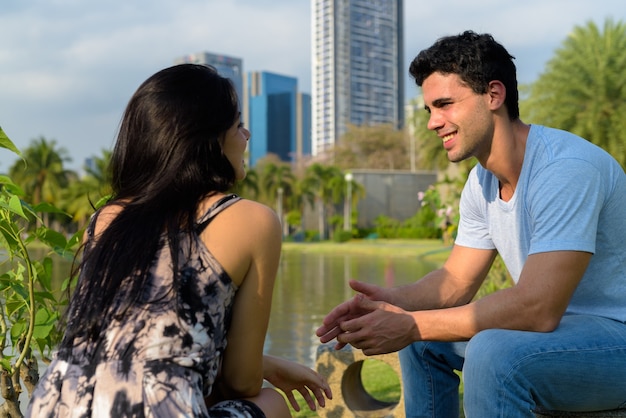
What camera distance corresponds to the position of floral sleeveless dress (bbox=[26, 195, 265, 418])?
125cm

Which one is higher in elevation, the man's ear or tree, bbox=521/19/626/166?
tree, bbox=521/19/626/166

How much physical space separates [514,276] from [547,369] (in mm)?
562

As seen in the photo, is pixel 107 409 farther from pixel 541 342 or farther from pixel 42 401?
pixel 541 342

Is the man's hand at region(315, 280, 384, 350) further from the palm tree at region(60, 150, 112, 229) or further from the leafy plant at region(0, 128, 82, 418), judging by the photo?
the palm tree at region(60, 150, 112, 229)

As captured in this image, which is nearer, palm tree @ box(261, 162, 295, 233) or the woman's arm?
the woman's arm

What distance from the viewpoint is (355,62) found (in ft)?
291

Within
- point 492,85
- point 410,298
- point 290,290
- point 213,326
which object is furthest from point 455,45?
point 290,290

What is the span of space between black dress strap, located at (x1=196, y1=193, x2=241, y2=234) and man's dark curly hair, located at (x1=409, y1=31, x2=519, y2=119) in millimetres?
883

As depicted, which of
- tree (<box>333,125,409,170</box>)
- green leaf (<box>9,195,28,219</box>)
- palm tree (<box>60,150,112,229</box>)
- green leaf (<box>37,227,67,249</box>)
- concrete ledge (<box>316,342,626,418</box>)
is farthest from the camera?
tree (<box>333,125,409,170</box>)

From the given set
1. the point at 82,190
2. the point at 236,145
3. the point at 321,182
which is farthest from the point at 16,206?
the point at 82,190

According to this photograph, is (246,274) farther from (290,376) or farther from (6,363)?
(6,363)

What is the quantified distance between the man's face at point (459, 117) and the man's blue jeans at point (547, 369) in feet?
1.79

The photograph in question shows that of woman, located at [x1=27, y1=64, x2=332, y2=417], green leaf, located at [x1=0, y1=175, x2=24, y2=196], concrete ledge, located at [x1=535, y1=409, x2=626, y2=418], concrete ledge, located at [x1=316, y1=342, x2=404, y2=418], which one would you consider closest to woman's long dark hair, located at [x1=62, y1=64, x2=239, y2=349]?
woman, located at [x1=27, y1=64, x2=332, y2=417]

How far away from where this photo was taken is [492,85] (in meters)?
1.94
